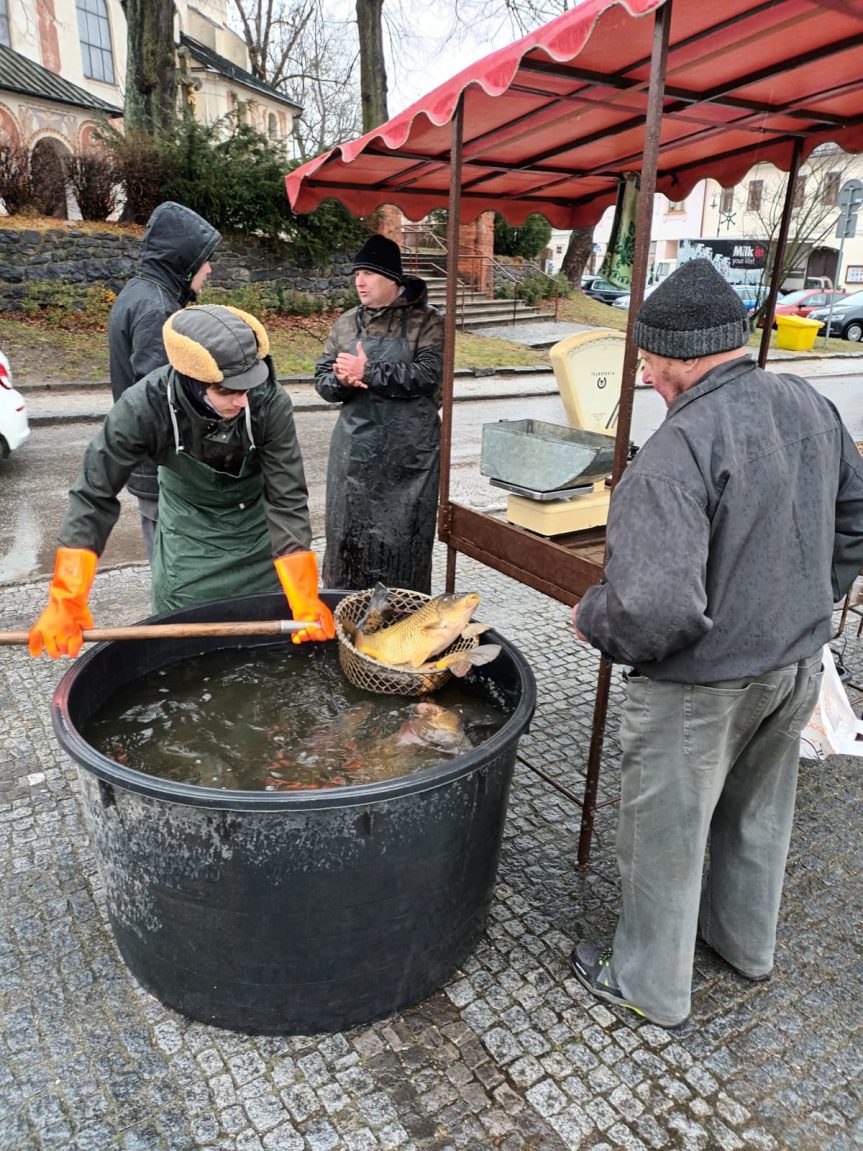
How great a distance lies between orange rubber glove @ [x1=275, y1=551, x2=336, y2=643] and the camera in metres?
3.08

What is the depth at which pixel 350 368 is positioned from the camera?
162 inches

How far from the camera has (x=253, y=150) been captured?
17.2 metres

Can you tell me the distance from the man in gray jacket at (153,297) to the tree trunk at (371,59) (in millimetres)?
17239

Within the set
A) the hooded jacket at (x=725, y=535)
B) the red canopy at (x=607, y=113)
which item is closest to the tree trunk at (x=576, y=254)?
the red canopy at (x=607, y=113)

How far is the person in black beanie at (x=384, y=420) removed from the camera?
4152 millimetres

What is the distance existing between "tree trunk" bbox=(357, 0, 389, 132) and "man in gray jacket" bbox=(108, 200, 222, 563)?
56.6 feet

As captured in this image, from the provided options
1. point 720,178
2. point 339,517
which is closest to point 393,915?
point 339,517

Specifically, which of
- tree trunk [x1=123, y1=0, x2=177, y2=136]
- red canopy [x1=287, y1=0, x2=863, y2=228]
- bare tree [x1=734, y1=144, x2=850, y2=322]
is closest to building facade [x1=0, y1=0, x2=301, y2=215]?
tree trunk [x1=123, y1=0, x2=177, y2=136]

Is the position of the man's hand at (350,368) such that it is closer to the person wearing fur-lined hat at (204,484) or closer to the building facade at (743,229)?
the person wearing fur-lined hat at (204,484)

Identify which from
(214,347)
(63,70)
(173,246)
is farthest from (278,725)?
(63,70)

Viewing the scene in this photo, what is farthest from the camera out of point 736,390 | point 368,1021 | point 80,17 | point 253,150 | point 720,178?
point 80,17

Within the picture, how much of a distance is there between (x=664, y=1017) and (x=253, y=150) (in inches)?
724

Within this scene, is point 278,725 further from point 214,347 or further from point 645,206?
point 645,206

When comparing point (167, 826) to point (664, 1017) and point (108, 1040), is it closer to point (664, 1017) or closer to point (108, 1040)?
point (108, 1040)
